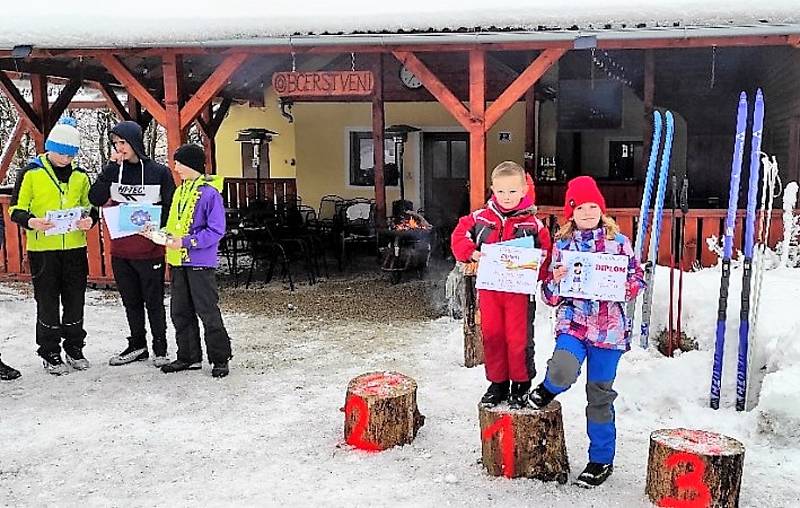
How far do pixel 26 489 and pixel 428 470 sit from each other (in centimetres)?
184

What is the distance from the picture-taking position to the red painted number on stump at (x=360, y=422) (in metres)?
3.68

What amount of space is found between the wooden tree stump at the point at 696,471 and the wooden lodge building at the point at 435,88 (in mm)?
3624

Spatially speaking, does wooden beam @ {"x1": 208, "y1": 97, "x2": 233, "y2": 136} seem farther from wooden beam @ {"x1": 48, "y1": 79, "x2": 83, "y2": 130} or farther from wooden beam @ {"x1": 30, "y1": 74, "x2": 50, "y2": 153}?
wooden beam @ {"x1": 30, "y1": 74, "x2": 50, "y2": 153}

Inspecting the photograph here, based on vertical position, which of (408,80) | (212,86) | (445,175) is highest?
(408,80)

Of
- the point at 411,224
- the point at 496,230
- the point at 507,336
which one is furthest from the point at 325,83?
the point at 507,336

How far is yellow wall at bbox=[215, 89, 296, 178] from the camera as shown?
13273 millimetres

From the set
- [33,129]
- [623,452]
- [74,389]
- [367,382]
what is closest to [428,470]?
[367,382]

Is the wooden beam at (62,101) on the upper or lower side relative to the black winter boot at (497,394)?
upper

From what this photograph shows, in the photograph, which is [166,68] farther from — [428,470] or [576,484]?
[576,484]

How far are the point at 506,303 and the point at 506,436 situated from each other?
600 mm

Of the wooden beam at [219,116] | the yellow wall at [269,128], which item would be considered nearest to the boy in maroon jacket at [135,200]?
the wooden beam at [219,116]

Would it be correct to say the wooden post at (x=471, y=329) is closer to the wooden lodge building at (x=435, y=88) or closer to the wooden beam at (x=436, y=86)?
the wooden lodge building at (x=435, y=88)

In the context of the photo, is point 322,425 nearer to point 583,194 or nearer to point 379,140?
point 583,194

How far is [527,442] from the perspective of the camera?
332 centimetres
